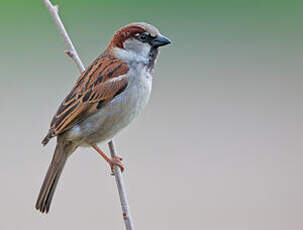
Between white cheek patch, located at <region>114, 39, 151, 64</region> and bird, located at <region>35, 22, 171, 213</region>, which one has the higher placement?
white cheek patch, located at <region>114, 39, 151, 64</region>

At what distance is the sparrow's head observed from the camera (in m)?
3.57

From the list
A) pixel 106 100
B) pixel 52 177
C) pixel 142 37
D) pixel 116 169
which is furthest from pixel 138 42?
pixel 52 177

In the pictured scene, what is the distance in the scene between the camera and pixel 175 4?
721 centimetres

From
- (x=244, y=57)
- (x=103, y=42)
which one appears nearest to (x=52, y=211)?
(x=103, y=42)

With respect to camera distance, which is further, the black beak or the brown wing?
the brown wing

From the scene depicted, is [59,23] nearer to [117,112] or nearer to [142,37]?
[142,37]

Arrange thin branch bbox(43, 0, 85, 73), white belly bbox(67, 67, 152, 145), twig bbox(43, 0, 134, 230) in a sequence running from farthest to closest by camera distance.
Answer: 1. white belly bbox(67, 67, 152, 145)
2. thin branch bbox(43, 0, 85, 73)
3. twig bbox(43, 0, 134, 230)

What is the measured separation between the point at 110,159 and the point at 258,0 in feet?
14.5

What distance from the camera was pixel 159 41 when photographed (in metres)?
3.56

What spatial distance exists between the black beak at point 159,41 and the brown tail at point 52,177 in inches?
30.6

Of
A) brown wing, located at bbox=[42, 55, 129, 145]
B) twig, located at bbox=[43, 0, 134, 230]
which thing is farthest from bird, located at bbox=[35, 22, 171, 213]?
twig, located at bbox=[43, 0, 134, 230]

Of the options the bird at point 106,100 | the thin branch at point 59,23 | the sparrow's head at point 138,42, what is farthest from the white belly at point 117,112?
the thin branch at point 59,23

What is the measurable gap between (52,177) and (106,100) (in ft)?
1.76

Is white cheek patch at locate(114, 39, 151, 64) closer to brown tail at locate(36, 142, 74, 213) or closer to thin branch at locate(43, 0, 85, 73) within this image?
thin branch at locate(43, 0, 85, 73)
